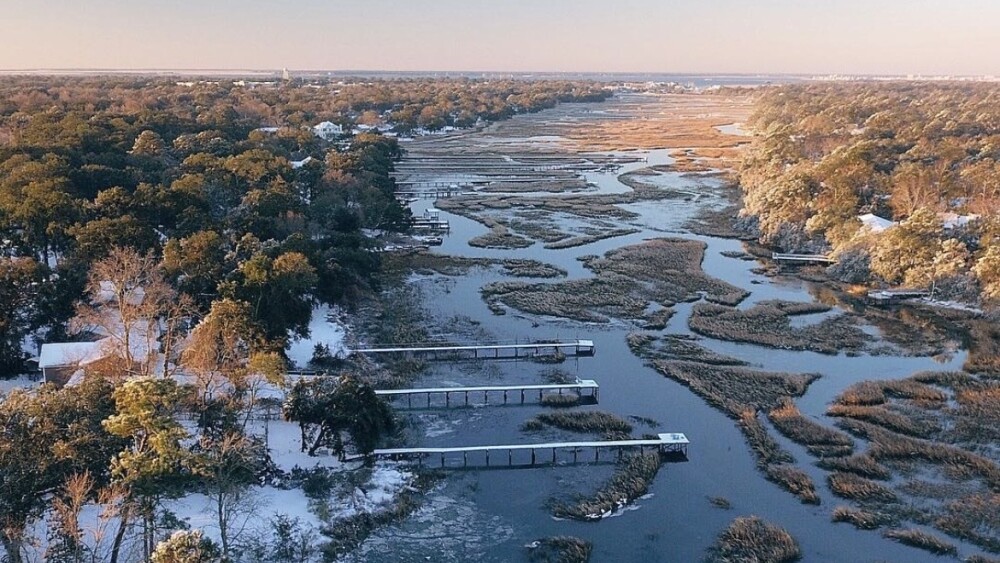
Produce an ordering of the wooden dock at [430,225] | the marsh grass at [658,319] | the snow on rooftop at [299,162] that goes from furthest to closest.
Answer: the snow on rooftop at [299,162]
the wooden dock at [430,225]
the marsh grass at [658,319]

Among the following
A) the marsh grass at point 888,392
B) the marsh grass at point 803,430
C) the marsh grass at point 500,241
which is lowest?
Result: the marsh grass at point 803,430

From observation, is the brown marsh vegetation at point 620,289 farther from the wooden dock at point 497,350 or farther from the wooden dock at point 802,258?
the wooden dock at point 802,258

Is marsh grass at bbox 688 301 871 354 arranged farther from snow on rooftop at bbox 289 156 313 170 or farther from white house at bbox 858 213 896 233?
snow on rooftop at bbox 289 156 313 170

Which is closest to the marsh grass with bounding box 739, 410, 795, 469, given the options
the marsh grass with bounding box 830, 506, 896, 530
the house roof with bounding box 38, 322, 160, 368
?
the marsh grass with bounding box 830, 506, 896, 530

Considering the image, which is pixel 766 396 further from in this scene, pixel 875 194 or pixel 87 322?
pixel 875 194

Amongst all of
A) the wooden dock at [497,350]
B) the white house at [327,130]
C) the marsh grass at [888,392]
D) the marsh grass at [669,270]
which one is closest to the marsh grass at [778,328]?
the marsh grass at [669,270]

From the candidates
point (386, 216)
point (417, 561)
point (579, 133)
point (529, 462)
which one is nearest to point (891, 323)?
point (529, 462)
